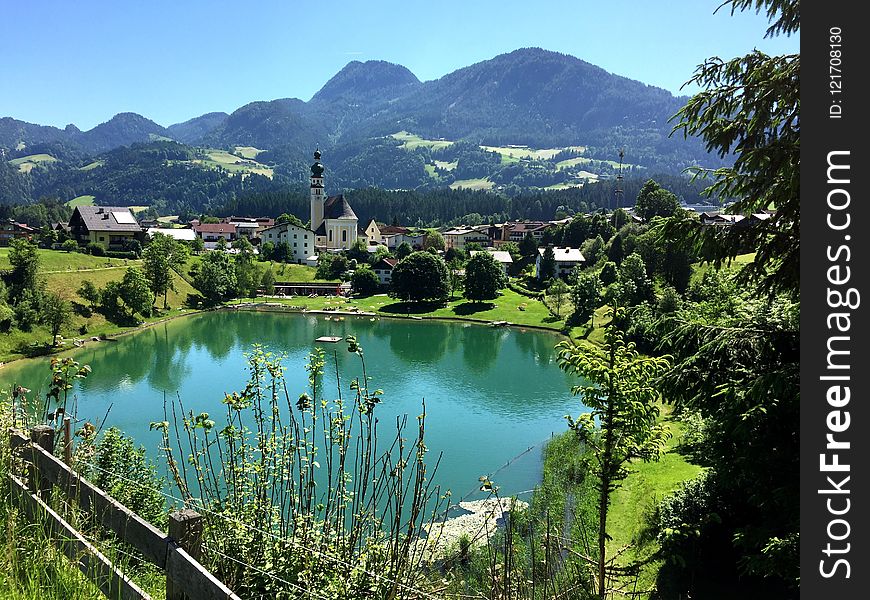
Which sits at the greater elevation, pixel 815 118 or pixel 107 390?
pixel 815 118

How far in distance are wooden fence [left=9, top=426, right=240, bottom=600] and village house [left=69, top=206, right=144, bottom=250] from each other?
253 feet

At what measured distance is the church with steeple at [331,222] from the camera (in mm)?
107312

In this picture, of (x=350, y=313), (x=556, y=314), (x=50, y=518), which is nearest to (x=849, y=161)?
(x=50, y=518)

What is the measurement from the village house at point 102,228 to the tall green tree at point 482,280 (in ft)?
146

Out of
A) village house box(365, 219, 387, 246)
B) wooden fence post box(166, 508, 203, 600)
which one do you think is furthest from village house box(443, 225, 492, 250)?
wooden fence post box(166, 508, 203, 600)

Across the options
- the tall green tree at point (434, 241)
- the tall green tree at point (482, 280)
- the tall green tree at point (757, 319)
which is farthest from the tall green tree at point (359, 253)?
the tall green tree at point (757, 319)

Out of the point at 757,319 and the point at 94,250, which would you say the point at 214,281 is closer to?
the point at 94,250

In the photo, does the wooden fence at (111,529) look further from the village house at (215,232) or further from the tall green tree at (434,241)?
the village house at (215,232)

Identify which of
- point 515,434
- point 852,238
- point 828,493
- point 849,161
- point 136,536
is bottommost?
point 515,434

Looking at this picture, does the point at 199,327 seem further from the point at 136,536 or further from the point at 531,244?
the point at 136,536

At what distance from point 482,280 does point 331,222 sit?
1896 inches

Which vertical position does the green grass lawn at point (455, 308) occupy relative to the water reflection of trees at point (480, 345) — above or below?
above

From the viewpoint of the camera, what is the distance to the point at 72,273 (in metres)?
55.7

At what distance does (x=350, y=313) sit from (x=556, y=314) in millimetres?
23074
